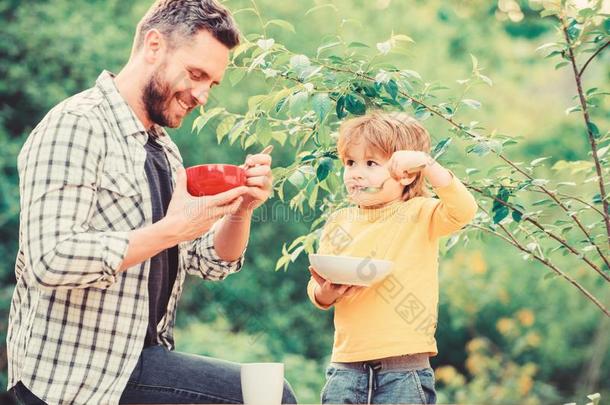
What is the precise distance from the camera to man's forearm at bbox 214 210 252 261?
6.81 feet

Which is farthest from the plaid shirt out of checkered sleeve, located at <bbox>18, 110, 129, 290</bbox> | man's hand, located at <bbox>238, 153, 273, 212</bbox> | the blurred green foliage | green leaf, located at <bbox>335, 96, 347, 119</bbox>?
the blurred green foliage

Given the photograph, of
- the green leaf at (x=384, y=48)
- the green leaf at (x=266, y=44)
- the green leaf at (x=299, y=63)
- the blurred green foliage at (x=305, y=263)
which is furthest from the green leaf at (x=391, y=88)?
the blurred green foliage at (x=305, y=263)

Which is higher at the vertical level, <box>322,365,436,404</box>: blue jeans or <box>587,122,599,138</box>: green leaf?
<box>587,122,599,138</box>: green leaf

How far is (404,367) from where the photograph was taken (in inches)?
77.7

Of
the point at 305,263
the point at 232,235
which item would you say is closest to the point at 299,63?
the point at 232,235

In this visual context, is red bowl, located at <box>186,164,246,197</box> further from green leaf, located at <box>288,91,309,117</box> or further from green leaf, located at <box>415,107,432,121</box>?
green leaf, located at <box>415,107,432,121</box>

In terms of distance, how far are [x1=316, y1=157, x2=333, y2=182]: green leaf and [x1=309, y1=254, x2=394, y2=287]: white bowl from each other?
12.3 inches

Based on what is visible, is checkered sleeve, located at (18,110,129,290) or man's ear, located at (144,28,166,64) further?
man's ear, located at (144,28,166,64)

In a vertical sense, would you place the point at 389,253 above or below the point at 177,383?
above

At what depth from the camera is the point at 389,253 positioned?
6.75ft

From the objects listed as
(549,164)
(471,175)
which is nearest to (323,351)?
(549,164)

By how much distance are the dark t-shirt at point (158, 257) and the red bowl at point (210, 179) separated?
0.17 metres

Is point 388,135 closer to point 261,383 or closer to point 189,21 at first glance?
point 189,21

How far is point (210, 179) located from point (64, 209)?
29cm
